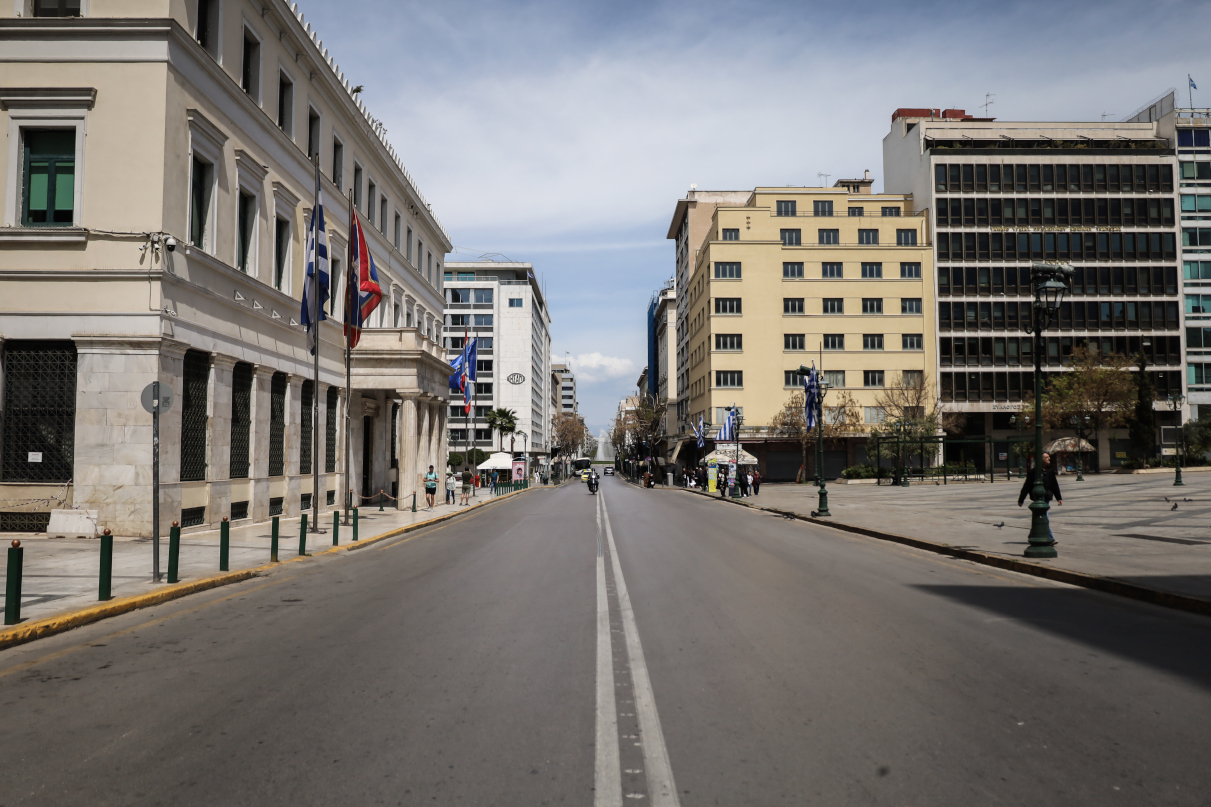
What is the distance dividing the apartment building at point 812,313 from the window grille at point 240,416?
53767 mm

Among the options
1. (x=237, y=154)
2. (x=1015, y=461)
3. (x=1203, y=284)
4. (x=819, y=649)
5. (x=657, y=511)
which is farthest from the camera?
(x=1203, y=284)

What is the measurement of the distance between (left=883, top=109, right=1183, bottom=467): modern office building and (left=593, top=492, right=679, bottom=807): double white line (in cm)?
7118

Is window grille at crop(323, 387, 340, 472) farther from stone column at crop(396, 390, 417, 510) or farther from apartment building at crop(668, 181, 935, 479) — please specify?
apartment building at crop(668, 181, 935, 479)

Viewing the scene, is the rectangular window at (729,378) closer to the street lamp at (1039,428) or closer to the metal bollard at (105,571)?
the street lamp at (1039,428)

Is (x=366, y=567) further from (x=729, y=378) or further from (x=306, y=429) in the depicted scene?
(x=729, y=378)

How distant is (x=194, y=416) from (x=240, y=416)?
2.69 metres

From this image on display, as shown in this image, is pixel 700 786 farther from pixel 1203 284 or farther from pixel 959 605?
pixel 1203 284

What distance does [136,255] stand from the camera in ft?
58.5

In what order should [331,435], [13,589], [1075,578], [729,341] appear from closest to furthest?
1. [13,589]
2. [1075,578]
3. [331,435]
4. [729,341]

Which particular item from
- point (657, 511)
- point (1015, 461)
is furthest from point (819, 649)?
point (1015, 461)

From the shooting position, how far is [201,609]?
973 cm

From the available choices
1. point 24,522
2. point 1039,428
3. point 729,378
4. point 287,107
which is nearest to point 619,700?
point 1039,428

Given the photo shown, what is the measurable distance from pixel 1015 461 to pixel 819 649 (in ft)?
220

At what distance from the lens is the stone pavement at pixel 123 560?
1004 centimetres
